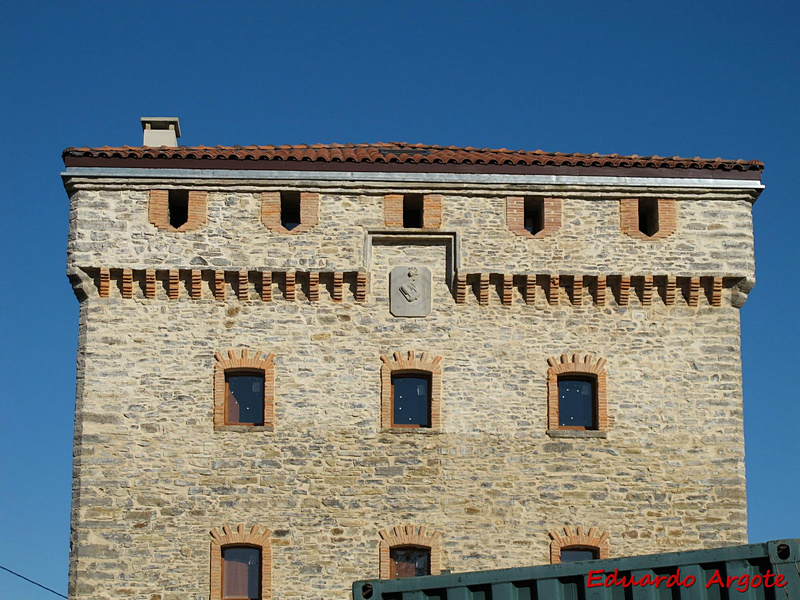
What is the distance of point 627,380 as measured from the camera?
22.9 m

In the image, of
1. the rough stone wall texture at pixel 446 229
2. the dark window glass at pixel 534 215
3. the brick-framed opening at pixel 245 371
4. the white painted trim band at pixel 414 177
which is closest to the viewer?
the brick-framed opening at pixel 245 371

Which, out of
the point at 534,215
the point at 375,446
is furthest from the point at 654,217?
the point at 375,446

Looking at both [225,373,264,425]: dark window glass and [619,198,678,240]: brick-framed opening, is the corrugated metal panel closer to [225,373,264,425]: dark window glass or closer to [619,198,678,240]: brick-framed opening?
[225,373,264,425]: dark window glass

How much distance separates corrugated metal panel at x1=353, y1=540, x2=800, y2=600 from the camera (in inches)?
435

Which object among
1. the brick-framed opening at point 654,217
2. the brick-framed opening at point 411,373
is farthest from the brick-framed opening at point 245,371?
the brick-framed opening at point 654,217

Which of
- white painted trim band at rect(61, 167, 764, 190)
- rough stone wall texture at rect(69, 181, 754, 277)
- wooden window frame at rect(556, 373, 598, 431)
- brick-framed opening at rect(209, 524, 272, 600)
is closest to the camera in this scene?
brick-framed opening at rect(209, 524, 272, 600)

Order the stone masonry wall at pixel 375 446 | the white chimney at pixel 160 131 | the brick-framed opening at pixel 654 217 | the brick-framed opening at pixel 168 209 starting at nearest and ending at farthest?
1. the stone masonry wall at pixel 375 446
2. the brick-framed opening at pixel 168 209
3. the brick-framed opening at pixel 654 217
4. the white chimney at pixel 160 131

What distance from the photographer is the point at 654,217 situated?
77.9 feet

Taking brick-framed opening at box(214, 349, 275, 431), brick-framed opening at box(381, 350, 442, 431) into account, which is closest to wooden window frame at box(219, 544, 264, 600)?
brick-framed opening at box(214, 349, 275, 431)

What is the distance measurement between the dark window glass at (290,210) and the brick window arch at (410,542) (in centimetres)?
599

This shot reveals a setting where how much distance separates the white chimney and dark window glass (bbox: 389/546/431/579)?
944cm

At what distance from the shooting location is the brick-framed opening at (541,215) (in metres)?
23.4

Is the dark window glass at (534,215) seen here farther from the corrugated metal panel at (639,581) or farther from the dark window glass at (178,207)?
A: the corrugated metal panel at (639,581)

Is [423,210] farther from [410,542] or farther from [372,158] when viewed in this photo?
[410,542]
